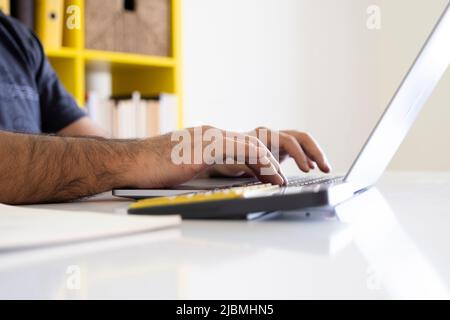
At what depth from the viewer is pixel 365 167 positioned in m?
0.85

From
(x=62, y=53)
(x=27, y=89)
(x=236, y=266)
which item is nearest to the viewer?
(x=236, y=266)

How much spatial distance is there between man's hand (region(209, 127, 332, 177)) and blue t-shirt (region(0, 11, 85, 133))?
2.22ft

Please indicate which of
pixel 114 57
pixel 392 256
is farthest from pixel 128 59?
pixel 392 256

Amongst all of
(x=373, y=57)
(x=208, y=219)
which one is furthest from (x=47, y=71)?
(x=373, y=57)

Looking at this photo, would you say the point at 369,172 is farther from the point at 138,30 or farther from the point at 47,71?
the point at 138,30

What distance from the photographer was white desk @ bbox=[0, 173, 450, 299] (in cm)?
30

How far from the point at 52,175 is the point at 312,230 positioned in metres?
0.42

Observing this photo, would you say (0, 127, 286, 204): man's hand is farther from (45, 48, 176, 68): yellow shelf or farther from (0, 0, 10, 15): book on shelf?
(45, 48, 176, 68): yellow shelf

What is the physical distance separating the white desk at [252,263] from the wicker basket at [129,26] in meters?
2.15

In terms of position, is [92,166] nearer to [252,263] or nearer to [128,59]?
[252,263]

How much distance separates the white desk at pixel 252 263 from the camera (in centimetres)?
30

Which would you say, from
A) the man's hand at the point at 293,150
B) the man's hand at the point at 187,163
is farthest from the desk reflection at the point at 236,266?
the man's hand at the point at 293,150

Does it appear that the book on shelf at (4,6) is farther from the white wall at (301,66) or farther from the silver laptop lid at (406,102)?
the silver laptop lid at (406,102)

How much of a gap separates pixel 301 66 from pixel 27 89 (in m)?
2.46
